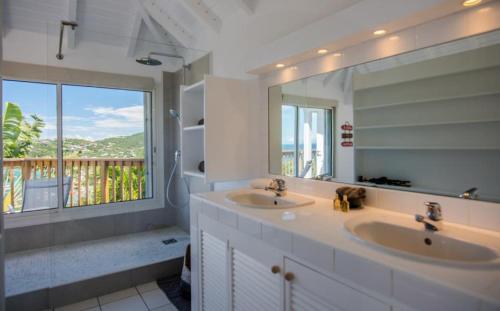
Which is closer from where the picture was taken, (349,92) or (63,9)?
(349,92)

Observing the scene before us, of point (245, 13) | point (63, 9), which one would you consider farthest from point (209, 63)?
point (63, 9)

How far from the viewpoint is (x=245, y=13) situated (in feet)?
7.77

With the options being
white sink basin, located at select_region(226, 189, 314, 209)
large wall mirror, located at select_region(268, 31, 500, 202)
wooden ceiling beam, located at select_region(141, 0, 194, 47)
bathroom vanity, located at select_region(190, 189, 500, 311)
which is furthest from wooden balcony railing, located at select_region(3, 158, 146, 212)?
large wall mirror, located at select_region(268, 31, 500, 202)

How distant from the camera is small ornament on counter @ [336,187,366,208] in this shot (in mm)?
1447

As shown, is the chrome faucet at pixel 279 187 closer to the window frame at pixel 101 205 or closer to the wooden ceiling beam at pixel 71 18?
the window frame at pixel 101 205

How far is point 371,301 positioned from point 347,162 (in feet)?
3.04

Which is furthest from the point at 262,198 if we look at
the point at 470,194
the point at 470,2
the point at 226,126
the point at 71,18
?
the point at 71,18

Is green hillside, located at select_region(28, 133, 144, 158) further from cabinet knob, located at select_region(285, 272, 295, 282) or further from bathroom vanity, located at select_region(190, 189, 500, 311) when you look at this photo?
cabinet knob, located at select_region(285, 272, 295, 282)

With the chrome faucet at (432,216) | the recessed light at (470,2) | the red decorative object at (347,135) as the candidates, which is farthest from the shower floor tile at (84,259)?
the recessed light at (470,2)

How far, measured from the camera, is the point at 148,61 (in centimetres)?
341

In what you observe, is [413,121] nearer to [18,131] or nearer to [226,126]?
[226,126]

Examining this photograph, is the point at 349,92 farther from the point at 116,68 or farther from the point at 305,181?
the point at 116,68

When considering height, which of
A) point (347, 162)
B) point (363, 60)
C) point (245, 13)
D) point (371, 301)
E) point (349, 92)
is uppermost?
point (245, 13)

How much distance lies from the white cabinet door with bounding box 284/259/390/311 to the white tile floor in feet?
4.93
